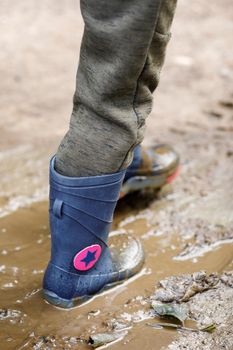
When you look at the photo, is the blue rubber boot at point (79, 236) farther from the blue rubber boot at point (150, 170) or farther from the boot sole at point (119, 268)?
the blue rubber boot at point (150, 170)

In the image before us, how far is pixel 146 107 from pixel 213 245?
63 centimetres

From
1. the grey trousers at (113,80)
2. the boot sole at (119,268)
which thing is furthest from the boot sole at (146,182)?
the grey trousers at (113,80)

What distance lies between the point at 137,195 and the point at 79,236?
730 mm

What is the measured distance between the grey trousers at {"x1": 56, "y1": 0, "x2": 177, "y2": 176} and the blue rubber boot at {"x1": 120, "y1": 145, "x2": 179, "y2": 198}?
23.4 inches

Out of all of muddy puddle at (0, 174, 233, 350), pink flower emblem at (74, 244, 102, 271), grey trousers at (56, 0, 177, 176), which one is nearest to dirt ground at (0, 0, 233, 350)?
muddy puddle at (0, 174, 233, 350)

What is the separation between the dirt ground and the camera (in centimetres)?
166

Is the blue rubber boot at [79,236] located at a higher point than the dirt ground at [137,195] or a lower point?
higher

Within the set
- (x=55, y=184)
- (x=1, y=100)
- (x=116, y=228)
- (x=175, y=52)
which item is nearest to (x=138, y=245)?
(x=116, y=228)

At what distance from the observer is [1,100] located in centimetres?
312

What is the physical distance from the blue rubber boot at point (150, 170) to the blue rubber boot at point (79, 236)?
51 cm

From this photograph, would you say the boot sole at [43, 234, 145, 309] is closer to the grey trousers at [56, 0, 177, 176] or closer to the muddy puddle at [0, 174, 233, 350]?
the muddy puddle at [0, 174, 233, 350]

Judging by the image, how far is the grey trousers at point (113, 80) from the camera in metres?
1.44

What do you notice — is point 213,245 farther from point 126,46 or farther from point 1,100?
point 1,100

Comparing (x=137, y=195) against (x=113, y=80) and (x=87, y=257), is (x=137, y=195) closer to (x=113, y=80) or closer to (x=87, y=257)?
(x=87, y=257)
